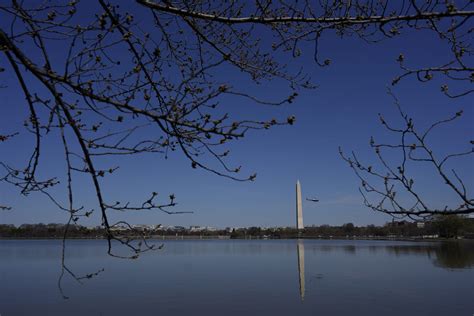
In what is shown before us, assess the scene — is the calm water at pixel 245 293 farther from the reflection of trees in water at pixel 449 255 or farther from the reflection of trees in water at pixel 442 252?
the reflection of trees in water at pixel 442 252

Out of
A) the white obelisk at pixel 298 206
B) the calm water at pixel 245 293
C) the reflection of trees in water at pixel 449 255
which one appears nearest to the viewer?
the calm water at pixel 245 293

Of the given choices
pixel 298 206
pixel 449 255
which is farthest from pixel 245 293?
pixel 298 206

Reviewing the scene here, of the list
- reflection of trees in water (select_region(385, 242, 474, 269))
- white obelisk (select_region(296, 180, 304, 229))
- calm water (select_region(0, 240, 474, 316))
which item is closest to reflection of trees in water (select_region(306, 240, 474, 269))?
reflection of trees in water (select_region(385, 242, 474, 269))

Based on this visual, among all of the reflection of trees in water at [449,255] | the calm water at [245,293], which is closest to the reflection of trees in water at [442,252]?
the reflection of trees in water at [449,255]

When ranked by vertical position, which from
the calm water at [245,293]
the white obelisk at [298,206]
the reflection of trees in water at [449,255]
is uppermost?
the white obelisk at [298,206]

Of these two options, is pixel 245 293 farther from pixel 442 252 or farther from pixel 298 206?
pixel 298 206

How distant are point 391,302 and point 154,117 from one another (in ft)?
46.5

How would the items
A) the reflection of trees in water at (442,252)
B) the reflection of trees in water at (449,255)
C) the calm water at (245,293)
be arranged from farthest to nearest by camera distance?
the reflection of trees in water at (442,252) < the reflection of trees in water at (449,255) < the calm water at (245,293)

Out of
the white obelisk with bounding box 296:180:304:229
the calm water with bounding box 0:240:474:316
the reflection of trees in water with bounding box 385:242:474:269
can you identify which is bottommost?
the calm water with bounding box 0:240:474:316

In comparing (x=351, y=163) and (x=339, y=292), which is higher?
(x=351, y=163)

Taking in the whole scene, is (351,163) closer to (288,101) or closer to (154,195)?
(288,101)

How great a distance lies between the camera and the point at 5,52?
8.81 ft

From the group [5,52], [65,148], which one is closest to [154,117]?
[65,148]

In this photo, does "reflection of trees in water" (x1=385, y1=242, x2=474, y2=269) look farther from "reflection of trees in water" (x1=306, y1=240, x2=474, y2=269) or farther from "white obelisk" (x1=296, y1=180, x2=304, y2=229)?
"white obelisk" (x1=296, y1=180, x2=304, y2=229)
